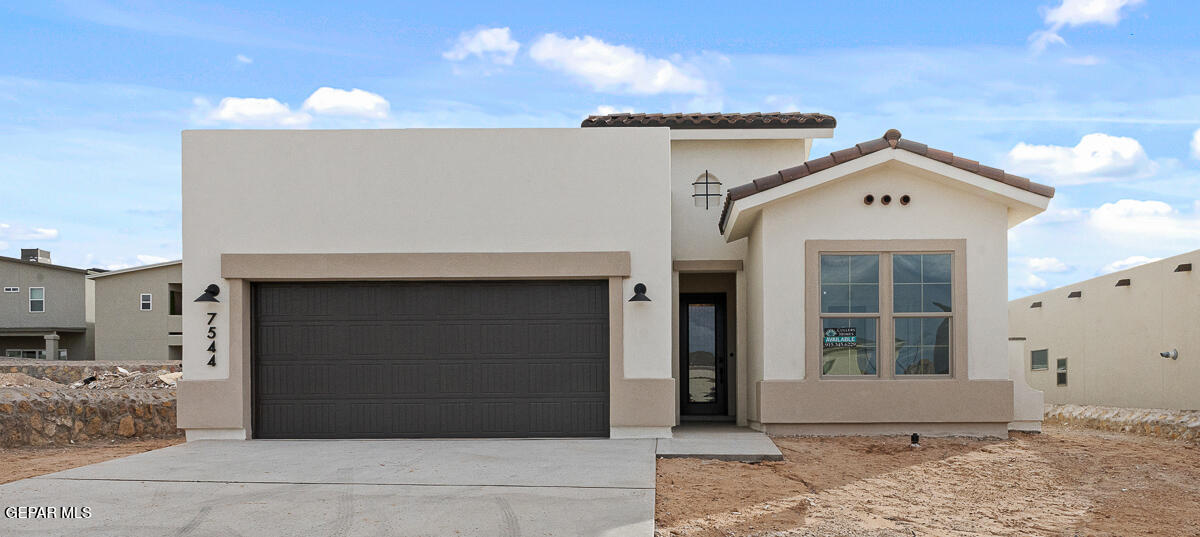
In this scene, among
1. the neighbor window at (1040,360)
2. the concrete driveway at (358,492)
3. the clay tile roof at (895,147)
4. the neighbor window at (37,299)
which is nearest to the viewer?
the concrete driveway at (358,492)

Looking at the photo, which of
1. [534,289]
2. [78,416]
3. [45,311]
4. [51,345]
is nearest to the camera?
[534,289]

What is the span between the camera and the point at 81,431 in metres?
14.4

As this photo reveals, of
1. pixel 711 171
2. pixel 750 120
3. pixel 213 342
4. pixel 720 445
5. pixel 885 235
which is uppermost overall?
pixel 750 120

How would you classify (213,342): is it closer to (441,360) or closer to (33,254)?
(441,360)

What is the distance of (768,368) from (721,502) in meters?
4.02

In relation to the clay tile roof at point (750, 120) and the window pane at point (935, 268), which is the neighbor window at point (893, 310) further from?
the clay tile roof at point (750, 120)

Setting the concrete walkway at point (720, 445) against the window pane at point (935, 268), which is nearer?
the concrete walkway at point (720, 445)

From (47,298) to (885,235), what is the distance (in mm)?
40580

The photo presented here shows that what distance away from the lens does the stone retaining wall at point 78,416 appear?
13.9m

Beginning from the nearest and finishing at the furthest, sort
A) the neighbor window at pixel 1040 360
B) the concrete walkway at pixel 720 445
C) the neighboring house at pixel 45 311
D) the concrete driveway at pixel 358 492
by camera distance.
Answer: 1. the concrete driveway at pixel 358 492
2. the concrete walkway at pixel 720 445
3. the neighbor window at pixel 1040 360
4. the neighboring house at pixel 45 311

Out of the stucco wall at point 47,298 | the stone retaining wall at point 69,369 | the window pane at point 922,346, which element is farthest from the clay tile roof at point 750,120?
the stucco wall at point 47,298

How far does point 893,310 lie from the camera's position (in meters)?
11.4

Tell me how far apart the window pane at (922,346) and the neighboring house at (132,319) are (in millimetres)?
→ 33635

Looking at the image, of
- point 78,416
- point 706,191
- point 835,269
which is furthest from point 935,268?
point 78,416
